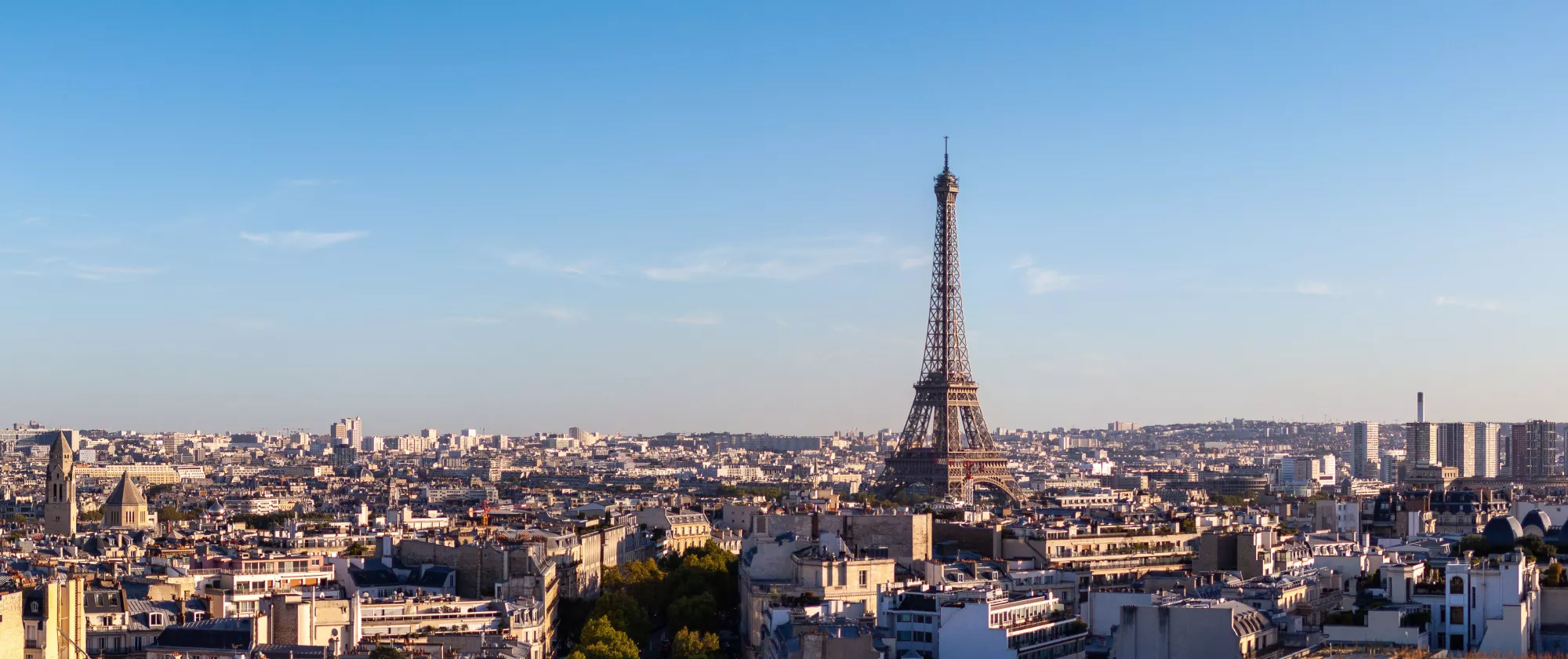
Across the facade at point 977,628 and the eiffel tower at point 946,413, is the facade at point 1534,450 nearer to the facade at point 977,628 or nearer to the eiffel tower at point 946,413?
the eiffel tower at point 946,413

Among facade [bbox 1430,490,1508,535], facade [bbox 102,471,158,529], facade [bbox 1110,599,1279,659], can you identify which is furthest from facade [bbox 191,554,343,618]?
facade [bbox 102,471,158,529]

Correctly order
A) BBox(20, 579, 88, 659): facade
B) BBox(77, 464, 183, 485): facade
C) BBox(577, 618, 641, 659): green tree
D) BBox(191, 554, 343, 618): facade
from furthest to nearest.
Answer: BBox(77, 464, 183, 485): facade → BBox(191, 554, 343, 618): facade → BBox(577, 618, 641, 659): green tree → BBox(20, 579, 88, 659): facade

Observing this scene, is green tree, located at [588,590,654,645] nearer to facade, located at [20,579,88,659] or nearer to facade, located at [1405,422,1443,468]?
facade, located at [20,579,88,659]

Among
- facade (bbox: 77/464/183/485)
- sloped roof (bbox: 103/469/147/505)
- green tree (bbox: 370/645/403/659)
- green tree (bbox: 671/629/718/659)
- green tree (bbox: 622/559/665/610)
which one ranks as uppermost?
sloped roof (bbox: 103/469/147/505)

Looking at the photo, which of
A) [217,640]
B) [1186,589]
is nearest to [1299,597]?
[1186,589]

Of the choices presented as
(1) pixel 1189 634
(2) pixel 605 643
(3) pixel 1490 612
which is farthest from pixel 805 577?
(3) pixel 1490 612

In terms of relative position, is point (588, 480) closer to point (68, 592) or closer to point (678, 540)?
point (678, 540)
